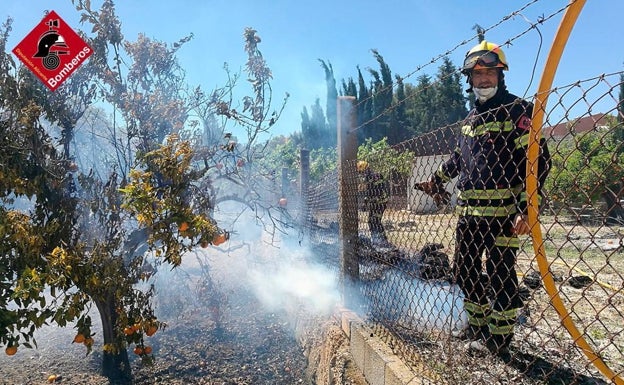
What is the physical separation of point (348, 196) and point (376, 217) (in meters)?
0.34

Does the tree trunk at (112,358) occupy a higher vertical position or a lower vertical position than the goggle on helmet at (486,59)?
lower

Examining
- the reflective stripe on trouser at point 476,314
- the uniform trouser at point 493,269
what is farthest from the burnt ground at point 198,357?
the uniform trouser at point 493,269

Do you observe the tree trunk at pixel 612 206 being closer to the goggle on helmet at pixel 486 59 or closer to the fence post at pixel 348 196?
the goggle on helmet at pixel 486 59

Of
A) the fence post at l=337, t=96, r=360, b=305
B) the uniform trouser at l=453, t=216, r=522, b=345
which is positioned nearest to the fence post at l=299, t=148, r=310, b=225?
the fence post at l=337, t=96, r=360, b=305

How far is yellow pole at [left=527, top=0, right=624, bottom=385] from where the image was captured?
1874 mm

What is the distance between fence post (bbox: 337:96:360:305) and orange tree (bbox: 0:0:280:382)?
1219 mm

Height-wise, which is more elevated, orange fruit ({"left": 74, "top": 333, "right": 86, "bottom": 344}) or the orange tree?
the orange tree

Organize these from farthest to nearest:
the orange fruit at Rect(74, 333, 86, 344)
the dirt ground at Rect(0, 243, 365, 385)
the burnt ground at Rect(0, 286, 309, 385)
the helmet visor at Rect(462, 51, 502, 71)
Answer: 1. the burnt ground at Rect(0, 286, 309, 385)
2. the dirt ground at Rect(0, 243, 365, 385)
3. the orange fruit at Rect(74, 333, 86, 344)
4. the helmet visor at Rect(462, 51, 502, 71)

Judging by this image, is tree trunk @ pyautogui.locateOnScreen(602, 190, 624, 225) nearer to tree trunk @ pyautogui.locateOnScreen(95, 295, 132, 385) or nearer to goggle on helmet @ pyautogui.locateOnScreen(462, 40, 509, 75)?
goggle on helmet @ pyautogui.locateOnScreen(462, 40, 509, 75)

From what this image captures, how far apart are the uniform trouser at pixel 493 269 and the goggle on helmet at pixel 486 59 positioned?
96 cm

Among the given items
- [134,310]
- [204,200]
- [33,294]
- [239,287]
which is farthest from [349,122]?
[239,287]

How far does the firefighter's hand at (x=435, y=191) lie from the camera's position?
3182 millimetres

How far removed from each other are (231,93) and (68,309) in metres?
2.94

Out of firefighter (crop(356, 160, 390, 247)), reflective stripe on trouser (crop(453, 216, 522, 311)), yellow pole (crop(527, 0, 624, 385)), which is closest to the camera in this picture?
yellow pole (crop(527, 0, 624, 385))
